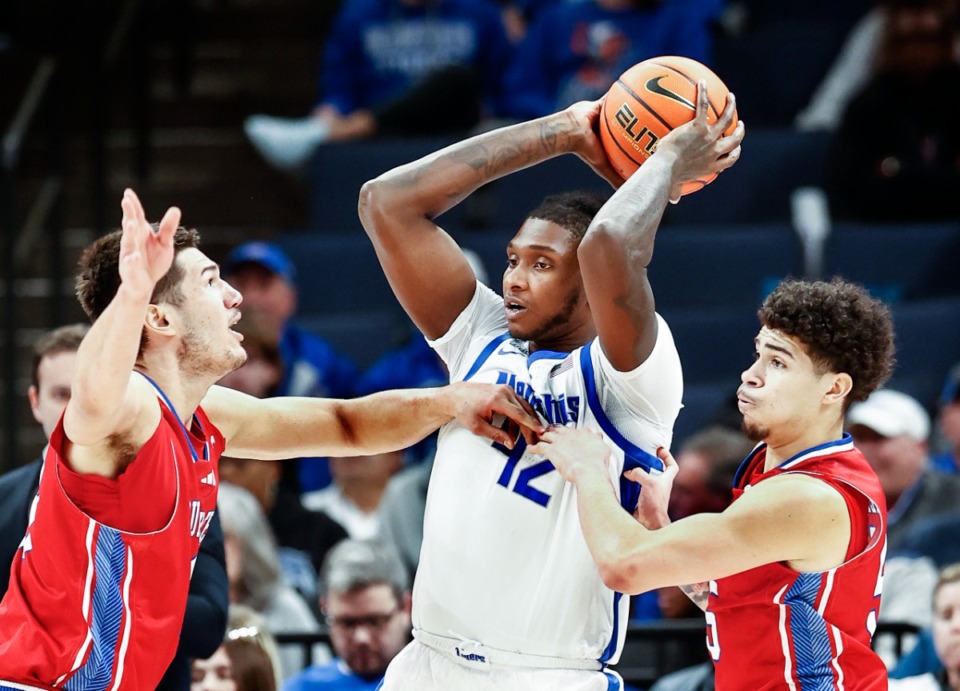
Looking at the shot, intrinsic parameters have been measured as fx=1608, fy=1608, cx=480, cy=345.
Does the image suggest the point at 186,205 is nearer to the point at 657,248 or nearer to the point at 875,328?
the point at 657,248

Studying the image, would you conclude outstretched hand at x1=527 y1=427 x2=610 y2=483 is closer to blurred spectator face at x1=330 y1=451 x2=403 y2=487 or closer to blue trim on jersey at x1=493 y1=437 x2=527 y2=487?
blue trim on jersey at x1=493 y1=437 x2=527 y2=487

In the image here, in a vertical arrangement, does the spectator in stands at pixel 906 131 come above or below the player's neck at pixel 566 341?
above

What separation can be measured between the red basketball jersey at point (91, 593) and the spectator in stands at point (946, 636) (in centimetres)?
263

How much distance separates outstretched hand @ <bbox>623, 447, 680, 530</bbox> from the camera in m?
3.78

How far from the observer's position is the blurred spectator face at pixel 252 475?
21.3 feet

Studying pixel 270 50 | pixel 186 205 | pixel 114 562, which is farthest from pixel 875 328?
pixel 270 50

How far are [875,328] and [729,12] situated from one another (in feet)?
20.8

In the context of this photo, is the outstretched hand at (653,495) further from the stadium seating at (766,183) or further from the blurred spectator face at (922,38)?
the blurred spectator face at (922,38)

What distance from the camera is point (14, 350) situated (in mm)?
7383

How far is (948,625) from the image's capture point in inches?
200

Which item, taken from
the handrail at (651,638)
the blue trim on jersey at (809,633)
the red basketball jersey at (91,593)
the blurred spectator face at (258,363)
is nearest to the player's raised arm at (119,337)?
the red basketball jersey at (91,593)

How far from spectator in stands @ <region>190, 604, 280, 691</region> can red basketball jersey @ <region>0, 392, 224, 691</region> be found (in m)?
1.35

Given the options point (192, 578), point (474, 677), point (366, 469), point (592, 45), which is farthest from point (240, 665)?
point (592, 45)

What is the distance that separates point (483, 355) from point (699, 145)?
753 millimetres
